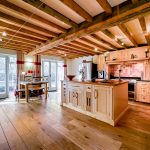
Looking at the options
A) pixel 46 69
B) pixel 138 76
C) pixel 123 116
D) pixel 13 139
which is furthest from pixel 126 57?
pixel 13 139

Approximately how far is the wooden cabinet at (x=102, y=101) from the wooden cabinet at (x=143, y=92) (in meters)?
2.80

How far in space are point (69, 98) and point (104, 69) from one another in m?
3.28

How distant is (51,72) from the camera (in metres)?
7.93

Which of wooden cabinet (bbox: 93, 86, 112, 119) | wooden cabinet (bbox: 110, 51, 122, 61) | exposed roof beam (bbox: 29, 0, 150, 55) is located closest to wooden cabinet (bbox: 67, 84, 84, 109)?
wooden cabinet (bbox: 93, 86, 112, 119)

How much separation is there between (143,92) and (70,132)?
3844mm

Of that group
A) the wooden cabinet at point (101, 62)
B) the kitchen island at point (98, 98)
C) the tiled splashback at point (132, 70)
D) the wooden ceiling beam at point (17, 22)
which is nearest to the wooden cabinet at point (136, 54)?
the tiled splashback at point (132, 70)

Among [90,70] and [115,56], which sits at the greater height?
[115,56]

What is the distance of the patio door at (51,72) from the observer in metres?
7.57

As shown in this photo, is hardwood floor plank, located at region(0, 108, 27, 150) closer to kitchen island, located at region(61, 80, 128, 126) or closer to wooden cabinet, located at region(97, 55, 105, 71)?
kitchen island, located at region(61, 80, 128, 126)

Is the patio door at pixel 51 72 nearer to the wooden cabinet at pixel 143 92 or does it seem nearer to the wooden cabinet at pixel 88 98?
the wooden cabinet at pixel 88 98

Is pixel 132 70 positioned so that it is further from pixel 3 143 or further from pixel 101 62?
pixel 3 143

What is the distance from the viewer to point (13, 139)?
2168mm

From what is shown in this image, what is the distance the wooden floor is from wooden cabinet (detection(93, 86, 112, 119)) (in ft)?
0.77

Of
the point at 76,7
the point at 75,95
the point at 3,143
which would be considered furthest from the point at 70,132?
the point at 76,7
